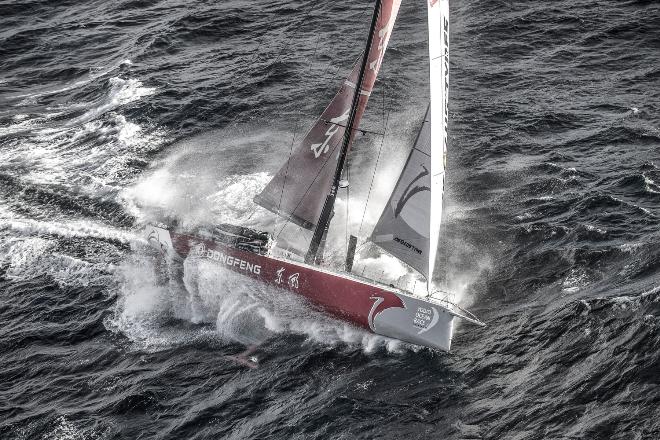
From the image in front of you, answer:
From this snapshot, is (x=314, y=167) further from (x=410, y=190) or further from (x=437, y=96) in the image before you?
(x=437, y=96)

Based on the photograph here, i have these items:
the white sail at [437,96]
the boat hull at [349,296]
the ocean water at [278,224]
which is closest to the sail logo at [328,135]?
the boat hull at [349,296]

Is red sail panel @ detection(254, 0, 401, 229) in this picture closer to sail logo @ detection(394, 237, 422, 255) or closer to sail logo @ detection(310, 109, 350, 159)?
sail logo @ detection(310, 109, 350, 159)

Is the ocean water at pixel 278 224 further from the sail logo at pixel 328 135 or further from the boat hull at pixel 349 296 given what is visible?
the sail logo at pixel 328 135

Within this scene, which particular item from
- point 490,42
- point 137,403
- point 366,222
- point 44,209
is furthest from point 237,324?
point 490,42

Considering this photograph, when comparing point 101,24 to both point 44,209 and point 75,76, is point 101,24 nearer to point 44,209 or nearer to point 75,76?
point 75,76

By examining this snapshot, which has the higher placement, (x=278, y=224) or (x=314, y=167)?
(x=314, y=167)

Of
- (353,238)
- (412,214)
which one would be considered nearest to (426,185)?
(412,214)

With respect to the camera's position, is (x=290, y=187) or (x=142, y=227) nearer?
(x=290, y=187)
